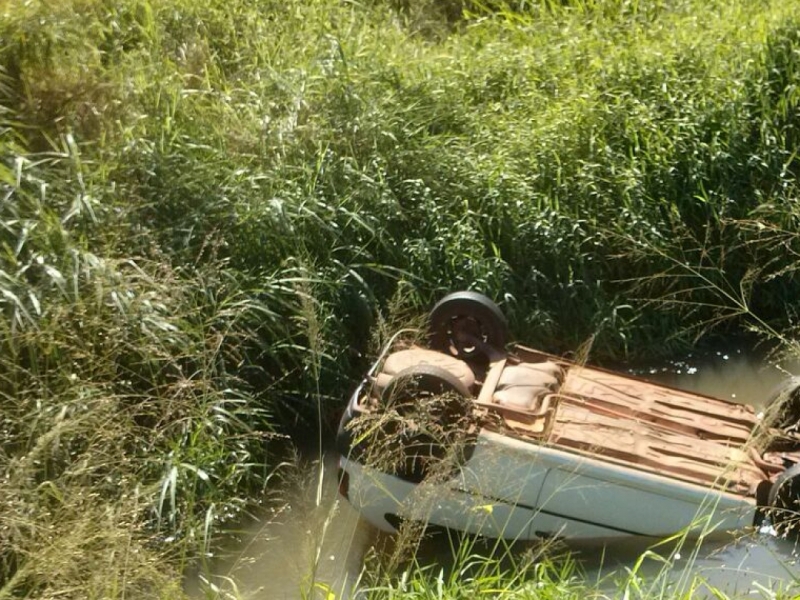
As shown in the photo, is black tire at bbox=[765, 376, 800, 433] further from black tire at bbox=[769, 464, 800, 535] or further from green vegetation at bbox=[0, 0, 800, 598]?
green vegetation at bbox=[0, 0, 800, 598]

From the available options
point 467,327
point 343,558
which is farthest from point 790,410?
point 343,558

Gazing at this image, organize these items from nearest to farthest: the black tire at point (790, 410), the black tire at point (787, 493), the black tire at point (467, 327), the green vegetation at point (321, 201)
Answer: the black tire at point (787, 493), the black tire at point (790, 410), the green vegetation at point (321, 201), the black tire at point (467, 327)

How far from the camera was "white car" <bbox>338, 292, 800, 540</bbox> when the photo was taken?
4988mm

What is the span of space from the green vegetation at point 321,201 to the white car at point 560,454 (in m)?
0.43

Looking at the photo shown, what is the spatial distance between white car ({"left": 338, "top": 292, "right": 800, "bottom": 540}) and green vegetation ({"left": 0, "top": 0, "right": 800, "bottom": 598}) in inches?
17.0

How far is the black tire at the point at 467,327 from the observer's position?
236 inches

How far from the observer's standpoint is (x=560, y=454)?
16.7 feet

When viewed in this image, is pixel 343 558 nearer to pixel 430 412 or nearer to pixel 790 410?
pixel 430 412

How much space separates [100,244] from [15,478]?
7.62 ft

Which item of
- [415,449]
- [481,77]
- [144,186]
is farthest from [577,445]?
[481,77]

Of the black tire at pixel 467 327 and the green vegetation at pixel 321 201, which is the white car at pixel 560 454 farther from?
the green vegetation at pixel 321 201

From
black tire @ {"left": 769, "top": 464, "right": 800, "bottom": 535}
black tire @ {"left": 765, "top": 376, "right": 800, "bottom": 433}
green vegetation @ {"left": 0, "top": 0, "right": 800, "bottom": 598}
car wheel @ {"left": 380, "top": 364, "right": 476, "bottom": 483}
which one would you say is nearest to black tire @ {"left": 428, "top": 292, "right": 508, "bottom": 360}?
green vegetation @ {"left": 0, "top": 0, "right": 800, "bottom": 598}

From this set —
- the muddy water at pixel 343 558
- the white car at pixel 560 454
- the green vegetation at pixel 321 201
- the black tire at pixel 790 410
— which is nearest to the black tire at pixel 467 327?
the white car at pixel 560 454

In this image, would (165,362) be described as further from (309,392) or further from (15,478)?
(15,478)
